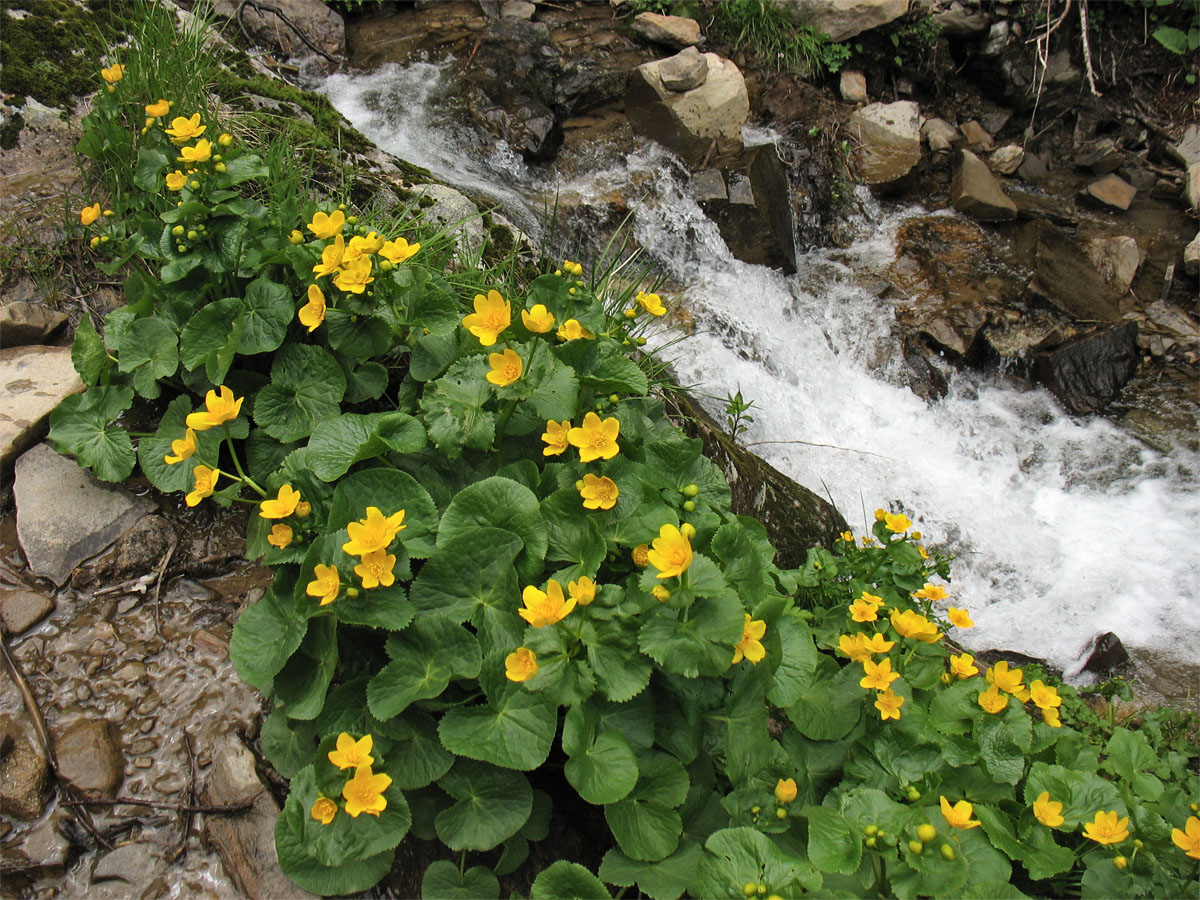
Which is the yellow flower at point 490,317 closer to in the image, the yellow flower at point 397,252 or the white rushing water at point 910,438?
the yellow flower at point 397,252

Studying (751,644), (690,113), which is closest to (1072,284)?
(690,113)

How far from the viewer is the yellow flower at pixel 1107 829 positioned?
66.9 inches

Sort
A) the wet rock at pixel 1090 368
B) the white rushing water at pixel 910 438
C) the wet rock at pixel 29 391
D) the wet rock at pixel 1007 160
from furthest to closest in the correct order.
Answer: the wet rock at pixel 1007 160 → the wet rock at pixel 1090 368 → the white rushing water at pixel 910 438 → the wet rock at pixel 29 391

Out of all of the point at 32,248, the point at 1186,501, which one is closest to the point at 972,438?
the point at 1186,501

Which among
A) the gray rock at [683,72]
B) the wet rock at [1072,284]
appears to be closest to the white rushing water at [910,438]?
the gray rock at [683,72]

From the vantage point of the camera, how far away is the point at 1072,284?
18.3 feet

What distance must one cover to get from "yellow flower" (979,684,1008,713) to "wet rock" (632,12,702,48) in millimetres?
6375

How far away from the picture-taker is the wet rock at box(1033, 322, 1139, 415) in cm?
499

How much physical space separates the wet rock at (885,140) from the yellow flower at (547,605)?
596 cm

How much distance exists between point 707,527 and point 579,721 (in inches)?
22.0

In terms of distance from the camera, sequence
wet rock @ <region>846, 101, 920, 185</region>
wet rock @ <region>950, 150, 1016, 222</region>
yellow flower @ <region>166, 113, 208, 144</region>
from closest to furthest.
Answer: yellow flower @ <region>166, 113, 208, 144</region> < wet rock @ <region>950, 150, 1016, 222</region> < wet rock @ <region>846, 101, 920, 185</region>

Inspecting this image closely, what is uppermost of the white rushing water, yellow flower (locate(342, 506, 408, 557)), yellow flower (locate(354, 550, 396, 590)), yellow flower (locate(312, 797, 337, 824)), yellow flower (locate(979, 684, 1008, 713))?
yellow flower (locate(342, 506, 408, 557))

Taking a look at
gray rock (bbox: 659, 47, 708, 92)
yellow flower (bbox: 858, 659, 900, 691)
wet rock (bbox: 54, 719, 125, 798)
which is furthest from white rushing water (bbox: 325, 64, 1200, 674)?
wet rock (bbox: 54, 719, 125, 798)

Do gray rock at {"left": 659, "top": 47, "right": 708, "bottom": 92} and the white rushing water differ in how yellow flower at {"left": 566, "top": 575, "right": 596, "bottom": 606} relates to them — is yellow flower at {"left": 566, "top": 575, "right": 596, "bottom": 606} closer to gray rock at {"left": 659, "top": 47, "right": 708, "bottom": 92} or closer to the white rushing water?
the white rushing water
